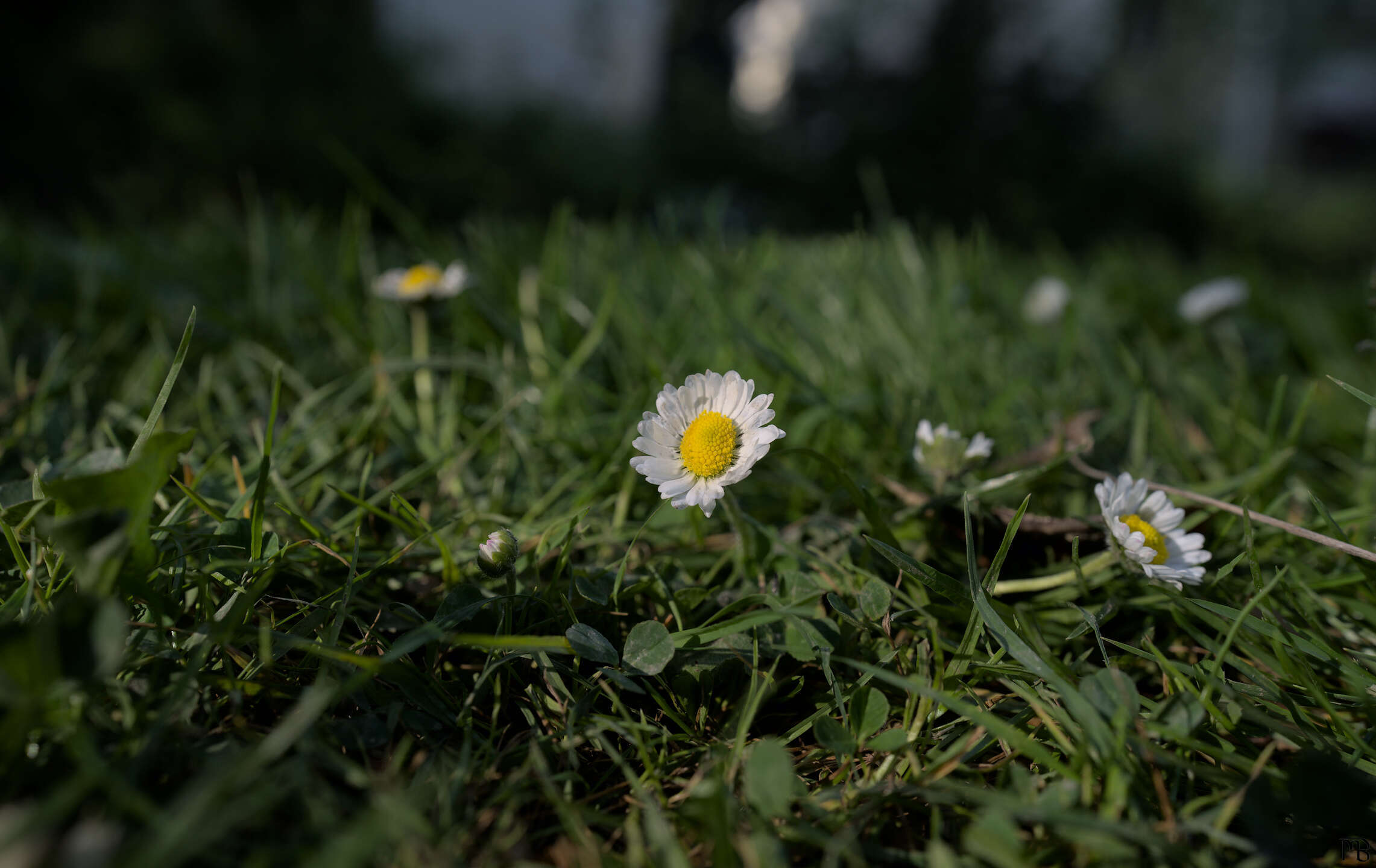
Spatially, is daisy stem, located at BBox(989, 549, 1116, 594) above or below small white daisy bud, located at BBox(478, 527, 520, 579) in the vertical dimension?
below

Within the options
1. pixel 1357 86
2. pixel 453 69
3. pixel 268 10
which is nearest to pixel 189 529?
pixel 268 10

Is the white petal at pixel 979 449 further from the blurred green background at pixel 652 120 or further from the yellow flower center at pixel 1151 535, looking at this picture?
the blurred green background at pixel 652 120

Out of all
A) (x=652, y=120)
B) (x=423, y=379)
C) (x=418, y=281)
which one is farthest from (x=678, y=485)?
(x=652, y=120)

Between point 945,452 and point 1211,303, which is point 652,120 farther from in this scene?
point 945,452

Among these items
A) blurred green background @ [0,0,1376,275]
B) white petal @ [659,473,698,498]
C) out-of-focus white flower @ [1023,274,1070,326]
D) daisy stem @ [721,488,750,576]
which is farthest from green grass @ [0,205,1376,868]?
blurred green background @ [0,0,1376,275]

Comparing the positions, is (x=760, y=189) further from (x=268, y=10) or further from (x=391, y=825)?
→ (x=391, y=825)

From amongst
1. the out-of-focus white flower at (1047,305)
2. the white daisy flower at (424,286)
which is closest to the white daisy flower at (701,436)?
the white daisy flower at (424,286)

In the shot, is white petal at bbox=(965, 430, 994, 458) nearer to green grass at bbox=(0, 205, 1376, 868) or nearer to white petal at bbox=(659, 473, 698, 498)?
green grass at bbox=(0, 205, 1376, 868)
